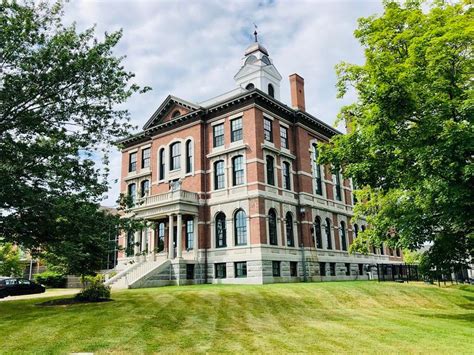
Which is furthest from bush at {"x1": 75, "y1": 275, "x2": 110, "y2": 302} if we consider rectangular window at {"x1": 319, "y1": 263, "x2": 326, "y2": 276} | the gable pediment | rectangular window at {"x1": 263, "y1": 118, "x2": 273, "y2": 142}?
rectangular window at {"x1": 319, "y1": 263, "x2": 326, "y2": 276}

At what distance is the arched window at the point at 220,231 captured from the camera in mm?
29125

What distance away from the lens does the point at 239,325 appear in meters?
12.5

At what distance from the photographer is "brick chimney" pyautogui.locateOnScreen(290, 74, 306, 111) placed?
111ft

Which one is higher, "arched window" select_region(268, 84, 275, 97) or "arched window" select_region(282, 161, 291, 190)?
"arched window" select_region(268, 84, 275, 97)

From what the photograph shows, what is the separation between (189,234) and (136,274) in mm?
5212

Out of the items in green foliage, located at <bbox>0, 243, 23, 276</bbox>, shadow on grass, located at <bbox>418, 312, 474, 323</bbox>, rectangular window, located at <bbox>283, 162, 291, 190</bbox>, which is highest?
rectangular window, located at <bbox>283, 162, 291, 190</bbox>

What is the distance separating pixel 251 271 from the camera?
87.4 feet

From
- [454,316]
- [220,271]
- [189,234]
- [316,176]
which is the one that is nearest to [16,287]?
[189,234]

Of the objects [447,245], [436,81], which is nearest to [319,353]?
[447,245]

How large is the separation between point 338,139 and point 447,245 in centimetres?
600

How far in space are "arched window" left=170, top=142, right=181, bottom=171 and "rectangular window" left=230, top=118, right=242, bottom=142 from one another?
16.8 feet

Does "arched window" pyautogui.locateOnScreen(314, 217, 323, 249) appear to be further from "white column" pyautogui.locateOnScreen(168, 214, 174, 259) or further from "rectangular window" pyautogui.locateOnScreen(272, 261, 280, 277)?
"white column" pyautogui.locateOnScreen(168, 214, 174, 259)

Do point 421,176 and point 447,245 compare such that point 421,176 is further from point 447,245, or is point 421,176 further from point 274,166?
point 274,166

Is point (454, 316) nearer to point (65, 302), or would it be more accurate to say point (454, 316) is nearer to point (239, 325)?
point (239, 325)
